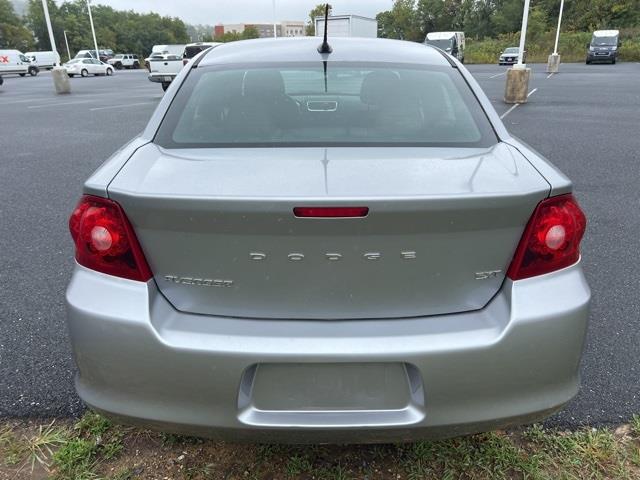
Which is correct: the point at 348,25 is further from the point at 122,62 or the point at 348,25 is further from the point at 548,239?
the point at 122,62

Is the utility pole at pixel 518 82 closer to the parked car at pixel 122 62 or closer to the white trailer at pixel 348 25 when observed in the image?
the white trailer at pixel 348 25

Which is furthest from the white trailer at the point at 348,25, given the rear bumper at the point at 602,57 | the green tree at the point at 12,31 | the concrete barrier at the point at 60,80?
the green tree at the point at 12,31

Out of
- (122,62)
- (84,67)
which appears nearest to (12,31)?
(122,62)

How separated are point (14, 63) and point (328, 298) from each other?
42.1 metres

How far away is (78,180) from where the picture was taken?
20.9 ft

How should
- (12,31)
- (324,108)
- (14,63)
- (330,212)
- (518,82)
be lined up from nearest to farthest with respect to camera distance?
(330,212)
(324,108)
(518,82)
(14,63)
(12,31)

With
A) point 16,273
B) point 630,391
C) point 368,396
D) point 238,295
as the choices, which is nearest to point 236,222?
point 238,295

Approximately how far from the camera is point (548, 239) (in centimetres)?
161

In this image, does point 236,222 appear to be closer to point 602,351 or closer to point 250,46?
point 250,46

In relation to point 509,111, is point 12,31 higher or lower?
higher

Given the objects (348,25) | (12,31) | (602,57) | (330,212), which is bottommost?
(602,57)

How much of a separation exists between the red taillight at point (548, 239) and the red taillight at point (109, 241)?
1.19 meters

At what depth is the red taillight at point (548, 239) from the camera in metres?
1.58

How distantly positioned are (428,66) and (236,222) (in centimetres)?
149
